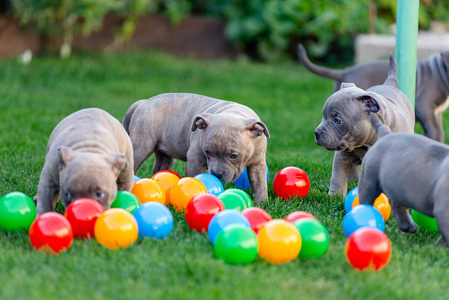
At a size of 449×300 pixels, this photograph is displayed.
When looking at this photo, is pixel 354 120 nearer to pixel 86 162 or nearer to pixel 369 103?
pixel 369 103

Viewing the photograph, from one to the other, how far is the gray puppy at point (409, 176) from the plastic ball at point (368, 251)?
53cm

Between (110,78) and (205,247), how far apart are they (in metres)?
7.57

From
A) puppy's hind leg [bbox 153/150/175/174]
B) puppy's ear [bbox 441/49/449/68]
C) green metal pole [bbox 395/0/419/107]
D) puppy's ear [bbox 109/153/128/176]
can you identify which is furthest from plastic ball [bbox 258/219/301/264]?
puppy's ear [bbox 441/49/449/68]

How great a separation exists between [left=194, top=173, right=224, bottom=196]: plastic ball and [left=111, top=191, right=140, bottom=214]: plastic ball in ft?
2.42

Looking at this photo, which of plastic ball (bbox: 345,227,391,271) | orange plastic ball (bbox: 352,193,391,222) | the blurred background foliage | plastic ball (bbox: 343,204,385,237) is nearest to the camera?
plastic ball (bbox: 345,227,391,271)

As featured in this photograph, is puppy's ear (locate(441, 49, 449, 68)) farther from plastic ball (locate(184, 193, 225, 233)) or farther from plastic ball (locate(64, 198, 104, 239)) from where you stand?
plastic ball (locate(64, 198, 104, 239))

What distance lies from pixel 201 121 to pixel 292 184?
0.98m

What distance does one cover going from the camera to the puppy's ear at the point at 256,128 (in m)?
5.17

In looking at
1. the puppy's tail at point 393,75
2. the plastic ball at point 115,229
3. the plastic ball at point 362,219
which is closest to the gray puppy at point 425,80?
the puppy's tail at point 393,75

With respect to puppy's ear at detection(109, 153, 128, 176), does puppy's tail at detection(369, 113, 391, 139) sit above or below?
below

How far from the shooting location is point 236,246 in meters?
3.72

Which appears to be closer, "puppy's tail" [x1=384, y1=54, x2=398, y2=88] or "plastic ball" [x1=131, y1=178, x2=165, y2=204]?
"plastic ball" [x1=131, y1=178, x2=165, y2=204]

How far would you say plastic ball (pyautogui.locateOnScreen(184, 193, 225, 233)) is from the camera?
14.5 feet

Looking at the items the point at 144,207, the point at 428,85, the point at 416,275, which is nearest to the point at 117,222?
the point at 144,207
